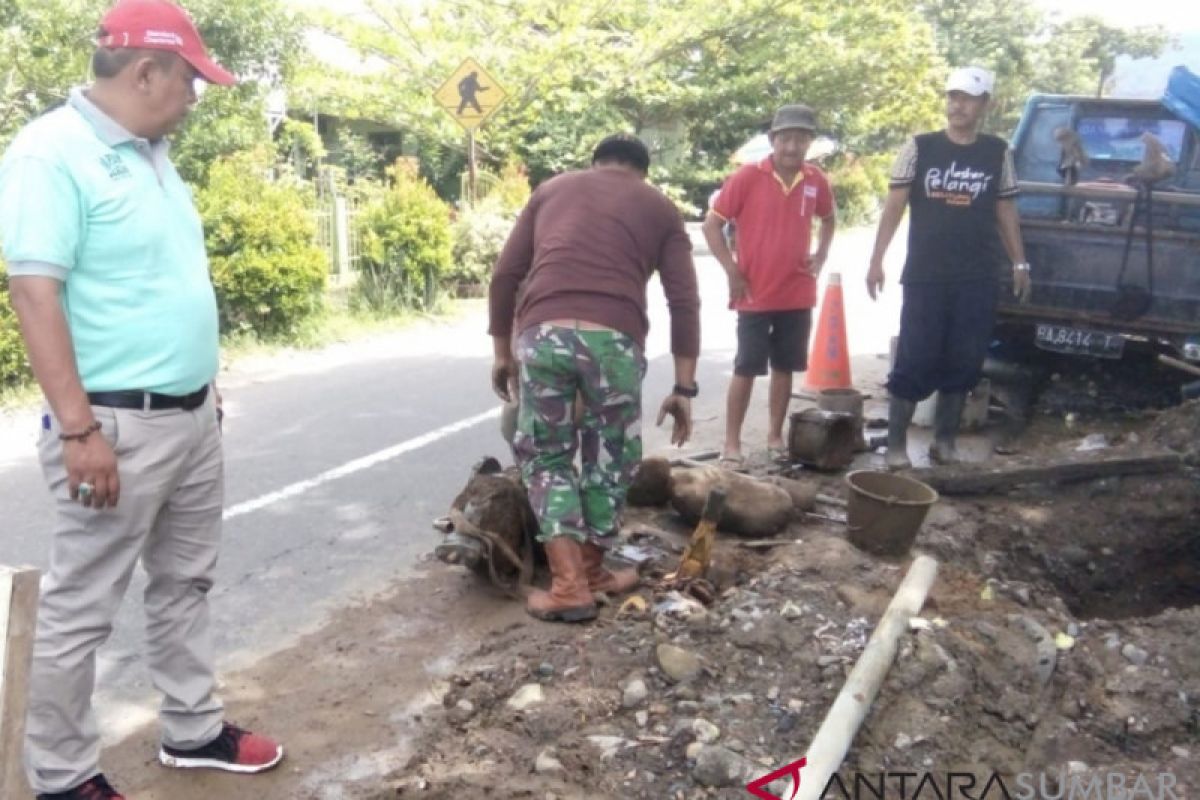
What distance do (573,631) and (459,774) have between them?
1.03 metres

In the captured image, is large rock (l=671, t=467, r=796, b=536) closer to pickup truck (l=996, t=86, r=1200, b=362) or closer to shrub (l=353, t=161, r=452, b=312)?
pickup truck (l=996, t=86, r=1200, b=362)

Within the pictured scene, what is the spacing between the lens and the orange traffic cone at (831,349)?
26.9ft

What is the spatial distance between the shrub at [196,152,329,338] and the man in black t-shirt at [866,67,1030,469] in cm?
603

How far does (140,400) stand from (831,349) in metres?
6.14

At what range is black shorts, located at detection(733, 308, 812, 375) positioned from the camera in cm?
628

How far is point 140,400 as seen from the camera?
284 cm

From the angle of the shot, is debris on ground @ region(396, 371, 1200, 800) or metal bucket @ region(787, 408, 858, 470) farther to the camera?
metal bucket @ region(787, 408, 858, 470)

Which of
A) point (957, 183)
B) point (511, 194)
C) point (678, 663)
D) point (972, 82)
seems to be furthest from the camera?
point (511, 194)

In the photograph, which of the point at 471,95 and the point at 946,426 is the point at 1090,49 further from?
the point at 946,426

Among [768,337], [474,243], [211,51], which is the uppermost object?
[211,51]

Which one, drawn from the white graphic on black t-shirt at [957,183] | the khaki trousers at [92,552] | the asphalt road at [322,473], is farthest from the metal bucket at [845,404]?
the khaki trousers at [92,552]

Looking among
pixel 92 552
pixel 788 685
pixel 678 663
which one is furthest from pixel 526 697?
pixel 92 552

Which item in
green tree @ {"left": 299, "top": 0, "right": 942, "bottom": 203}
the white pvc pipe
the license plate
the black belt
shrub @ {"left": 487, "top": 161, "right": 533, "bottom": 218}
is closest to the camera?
the black belt

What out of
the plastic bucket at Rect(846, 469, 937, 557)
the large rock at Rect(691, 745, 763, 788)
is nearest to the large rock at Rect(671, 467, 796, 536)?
the plastic bucket at Rect(846, 469, 937, 557)
